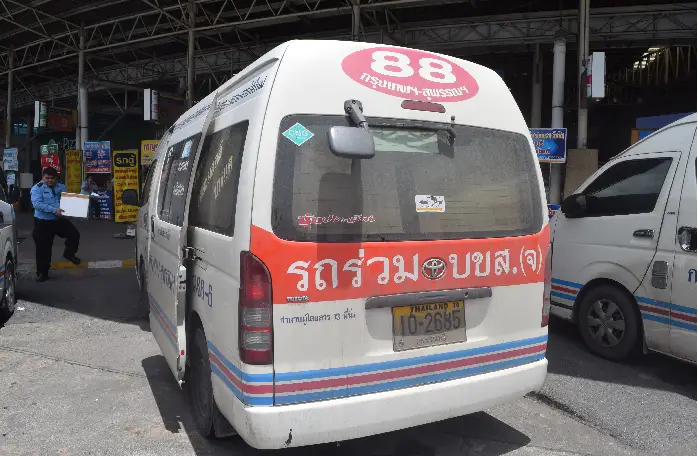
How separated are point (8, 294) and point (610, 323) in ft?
20.7

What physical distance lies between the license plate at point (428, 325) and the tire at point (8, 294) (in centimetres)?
514

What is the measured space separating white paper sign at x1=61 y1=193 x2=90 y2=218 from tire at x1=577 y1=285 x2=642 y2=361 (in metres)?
6.94

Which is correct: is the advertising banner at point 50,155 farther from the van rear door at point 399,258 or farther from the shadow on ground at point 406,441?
the van rear door at point 399,258

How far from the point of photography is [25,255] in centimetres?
1088

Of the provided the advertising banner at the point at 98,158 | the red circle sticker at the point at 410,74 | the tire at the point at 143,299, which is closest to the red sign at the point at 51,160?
the advertising banner at the point at 98,158

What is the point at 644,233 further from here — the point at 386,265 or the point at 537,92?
the point at 537,92

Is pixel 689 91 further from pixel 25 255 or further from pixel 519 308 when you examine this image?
pixel 25 255

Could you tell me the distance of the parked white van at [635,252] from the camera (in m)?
4.19

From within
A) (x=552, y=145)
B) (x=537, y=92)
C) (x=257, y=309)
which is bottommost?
(x=257, y=309)

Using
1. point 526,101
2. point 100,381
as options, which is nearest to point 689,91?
point 526,101

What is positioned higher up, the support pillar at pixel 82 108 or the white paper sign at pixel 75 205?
the support pillar at pixel 82 108

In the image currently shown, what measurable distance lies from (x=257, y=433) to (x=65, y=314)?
4982 millimetres

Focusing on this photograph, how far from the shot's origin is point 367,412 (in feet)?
8.52

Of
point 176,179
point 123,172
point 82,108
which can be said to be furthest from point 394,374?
point 82,108
